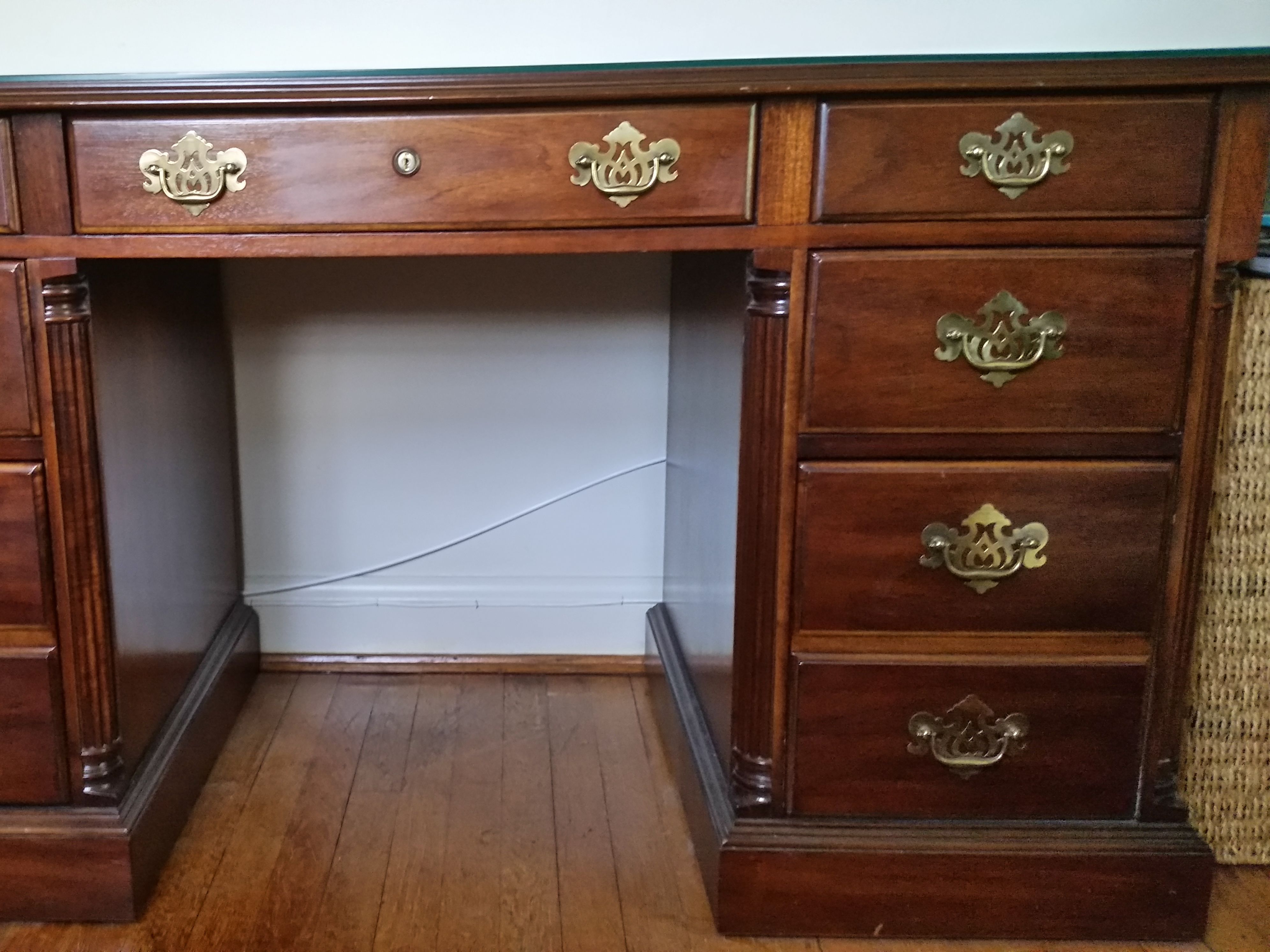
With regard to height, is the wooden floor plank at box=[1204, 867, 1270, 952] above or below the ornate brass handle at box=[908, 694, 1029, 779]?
below

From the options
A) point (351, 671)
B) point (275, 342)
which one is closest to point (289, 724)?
point (351, 671)

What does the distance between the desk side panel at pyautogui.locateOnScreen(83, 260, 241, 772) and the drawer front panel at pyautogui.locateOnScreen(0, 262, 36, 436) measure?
0.18ft

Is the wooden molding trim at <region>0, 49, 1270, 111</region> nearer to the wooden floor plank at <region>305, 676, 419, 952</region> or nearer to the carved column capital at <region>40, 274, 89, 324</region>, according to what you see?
the carved column capital at <region>40, 274, 89, 324</region>

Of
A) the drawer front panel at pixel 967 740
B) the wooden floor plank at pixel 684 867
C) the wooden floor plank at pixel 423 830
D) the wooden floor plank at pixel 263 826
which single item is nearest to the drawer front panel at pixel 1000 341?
the drawer front panel at pixel 967 740

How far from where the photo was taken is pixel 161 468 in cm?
124

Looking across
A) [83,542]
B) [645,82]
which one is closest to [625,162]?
[645,82]

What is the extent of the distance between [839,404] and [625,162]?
0.97ft

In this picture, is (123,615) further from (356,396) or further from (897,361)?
(897,361)

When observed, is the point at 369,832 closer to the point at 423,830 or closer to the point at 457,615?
the point at 423,830

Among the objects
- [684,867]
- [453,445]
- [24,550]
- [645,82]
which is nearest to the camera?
[645,82]

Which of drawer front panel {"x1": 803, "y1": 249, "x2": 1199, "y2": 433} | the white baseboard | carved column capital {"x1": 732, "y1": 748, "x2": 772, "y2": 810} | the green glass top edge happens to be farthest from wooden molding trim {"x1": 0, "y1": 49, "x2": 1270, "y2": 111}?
the white baseboard

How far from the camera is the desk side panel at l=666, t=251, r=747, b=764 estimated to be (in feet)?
3.58

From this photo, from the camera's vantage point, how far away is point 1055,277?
0.97 m

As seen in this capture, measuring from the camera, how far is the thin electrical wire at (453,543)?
1625 millimetres
